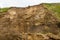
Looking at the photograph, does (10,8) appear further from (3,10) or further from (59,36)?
(59,36)

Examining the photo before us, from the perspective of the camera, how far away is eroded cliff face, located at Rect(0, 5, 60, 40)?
23281mm

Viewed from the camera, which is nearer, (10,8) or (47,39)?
(47,39)

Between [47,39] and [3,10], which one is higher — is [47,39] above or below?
below

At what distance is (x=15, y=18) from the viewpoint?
25062 mm

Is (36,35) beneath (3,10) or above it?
beneath

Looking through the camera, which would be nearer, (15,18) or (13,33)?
(13,33)

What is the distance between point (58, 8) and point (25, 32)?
4.06m

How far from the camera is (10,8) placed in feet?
86.4

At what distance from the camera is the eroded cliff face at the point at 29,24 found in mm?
23281

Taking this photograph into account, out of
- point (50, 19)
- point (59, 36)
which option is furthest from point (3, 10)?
point (59, 36)

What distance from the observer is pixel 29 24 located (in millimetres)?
24266

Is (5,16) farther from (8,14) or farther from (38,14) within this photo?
(38,14)

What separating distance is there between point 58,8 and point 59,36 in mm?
3485

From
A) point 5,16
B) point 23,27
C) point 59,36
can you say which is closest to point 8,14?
point 5,16
